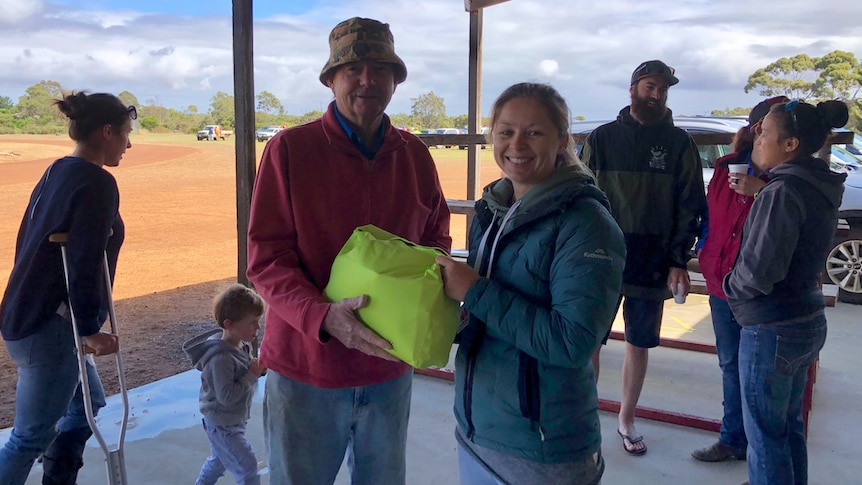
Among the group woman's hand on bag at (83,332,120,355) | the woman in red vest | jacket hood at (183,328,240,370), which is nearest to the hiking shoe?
the woman in red vest

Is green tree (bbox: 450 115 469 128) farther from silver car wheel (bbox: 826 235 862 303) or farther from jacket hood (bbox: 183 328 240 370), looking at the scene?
jacket hood (bbox: 183 328 240 370)

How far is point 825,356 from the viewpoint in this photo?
16.6 feet

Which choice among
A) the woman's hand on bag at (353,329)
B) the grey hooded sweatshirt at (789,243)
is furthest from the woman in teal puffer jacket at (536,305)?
the grey hooded sweatshirt at (789,243)

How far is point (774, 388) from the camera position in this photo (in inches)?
91.0

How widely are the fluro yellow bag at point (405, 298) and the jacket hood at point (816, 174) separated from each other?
1467 millimetres

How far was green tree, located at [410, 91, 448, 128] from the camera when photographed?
Result: 22.8m

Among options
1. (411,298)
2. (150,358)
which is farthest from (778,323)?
(150,358)

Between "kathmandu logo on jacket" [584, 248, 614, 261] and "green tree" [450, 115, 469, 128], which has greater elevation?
"green tree" [450, 115, 469, 128]

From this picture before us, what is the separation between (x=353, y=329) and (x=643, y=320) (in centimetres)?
214

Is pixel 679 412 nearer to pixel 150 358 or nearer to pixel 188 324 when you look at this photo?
pixel 150 358

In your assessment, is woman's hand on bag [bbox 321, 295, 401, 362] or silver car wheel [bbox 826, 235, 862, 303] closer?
woman's hand on bag [bbox 321, 295, 401, 362]

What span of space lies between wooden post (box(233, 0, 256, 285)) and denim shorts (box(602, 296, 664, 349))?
Result: 233 centimetres

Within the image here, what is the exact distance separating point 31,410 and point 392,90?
185 cm

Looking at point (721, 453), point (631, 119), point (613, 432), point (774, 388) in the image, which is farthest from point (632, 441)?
point (631, 119)
